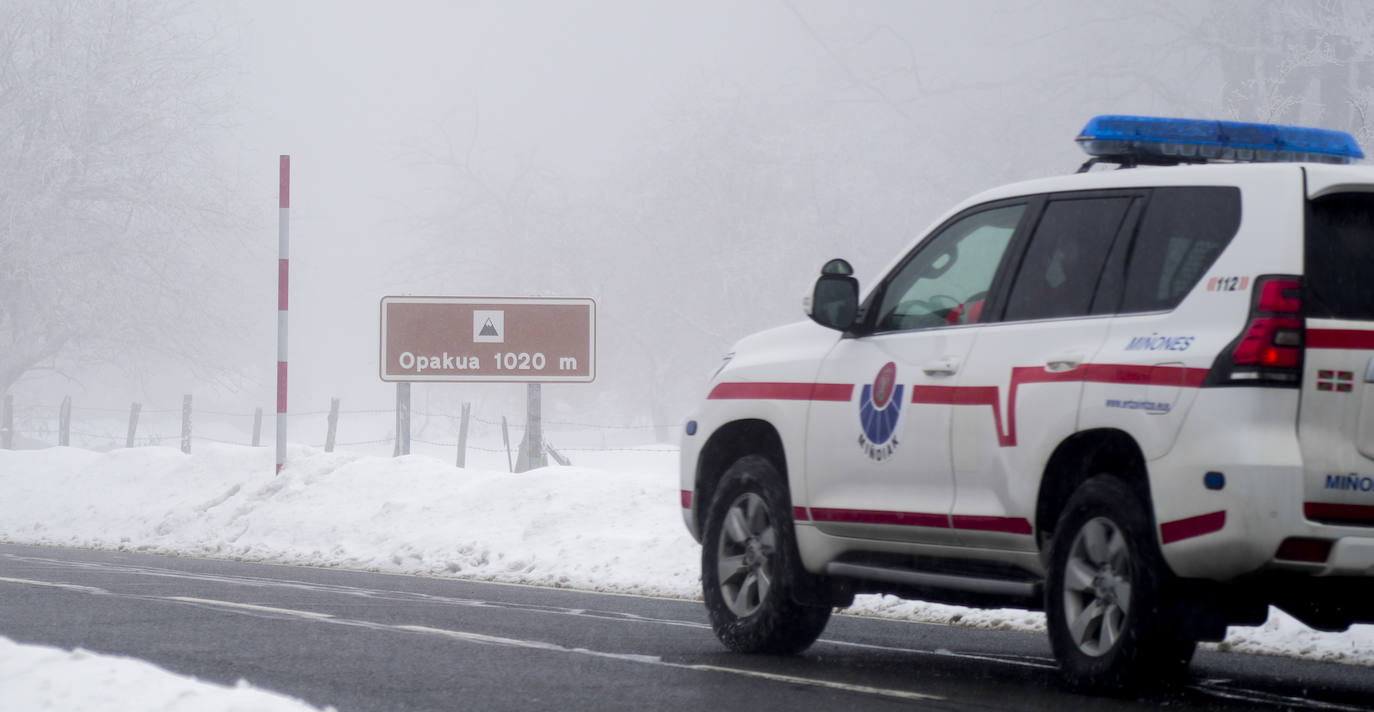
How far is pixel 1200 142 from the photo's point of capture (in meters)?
7.55

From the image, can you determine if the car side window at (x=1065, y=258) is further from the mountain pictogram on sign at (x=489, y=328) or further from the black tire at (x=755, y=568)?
the mountain pictogram on sign at (x=489, y=328)

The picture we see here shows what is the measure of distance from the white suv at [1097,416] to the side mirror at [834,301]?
0.03 feet

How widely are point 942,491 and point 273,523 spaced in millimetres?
12540

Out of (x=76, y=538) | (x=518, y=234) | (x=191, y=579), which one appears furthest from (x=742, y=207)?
(x=191, y=579)

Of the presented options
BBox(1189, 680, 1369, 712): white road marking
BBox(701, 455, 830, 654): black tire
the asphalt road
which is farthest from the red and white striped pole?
BBox(1189, 680, 1369, 712): white road marking

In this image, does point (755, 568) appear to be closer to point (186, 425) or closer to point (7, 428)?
point (186, 425)

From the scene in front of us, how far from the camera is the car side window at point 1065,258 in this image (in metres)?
7.14

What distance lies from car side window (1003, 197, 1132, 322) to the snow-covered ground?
2666 millimetres

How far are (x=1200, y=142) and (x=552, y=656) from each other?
3.39m

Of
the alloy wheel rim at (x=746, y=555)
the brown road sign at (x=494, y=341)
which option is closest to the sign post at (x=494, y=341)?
the brown road sign at (x=494, y=341)

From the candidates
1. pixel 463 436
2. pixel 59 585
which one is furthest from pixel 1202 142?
pixel 463 436

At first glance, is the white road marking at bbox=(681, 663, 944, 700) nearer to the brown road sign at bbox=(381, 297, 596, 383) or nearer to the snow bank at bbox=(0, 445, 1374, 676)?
the snow bank at bbox=(0, 445, 1374, 676)

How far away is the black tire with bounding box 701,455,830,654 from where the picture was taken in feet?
27.3

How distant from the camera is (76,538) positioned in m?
20.0
